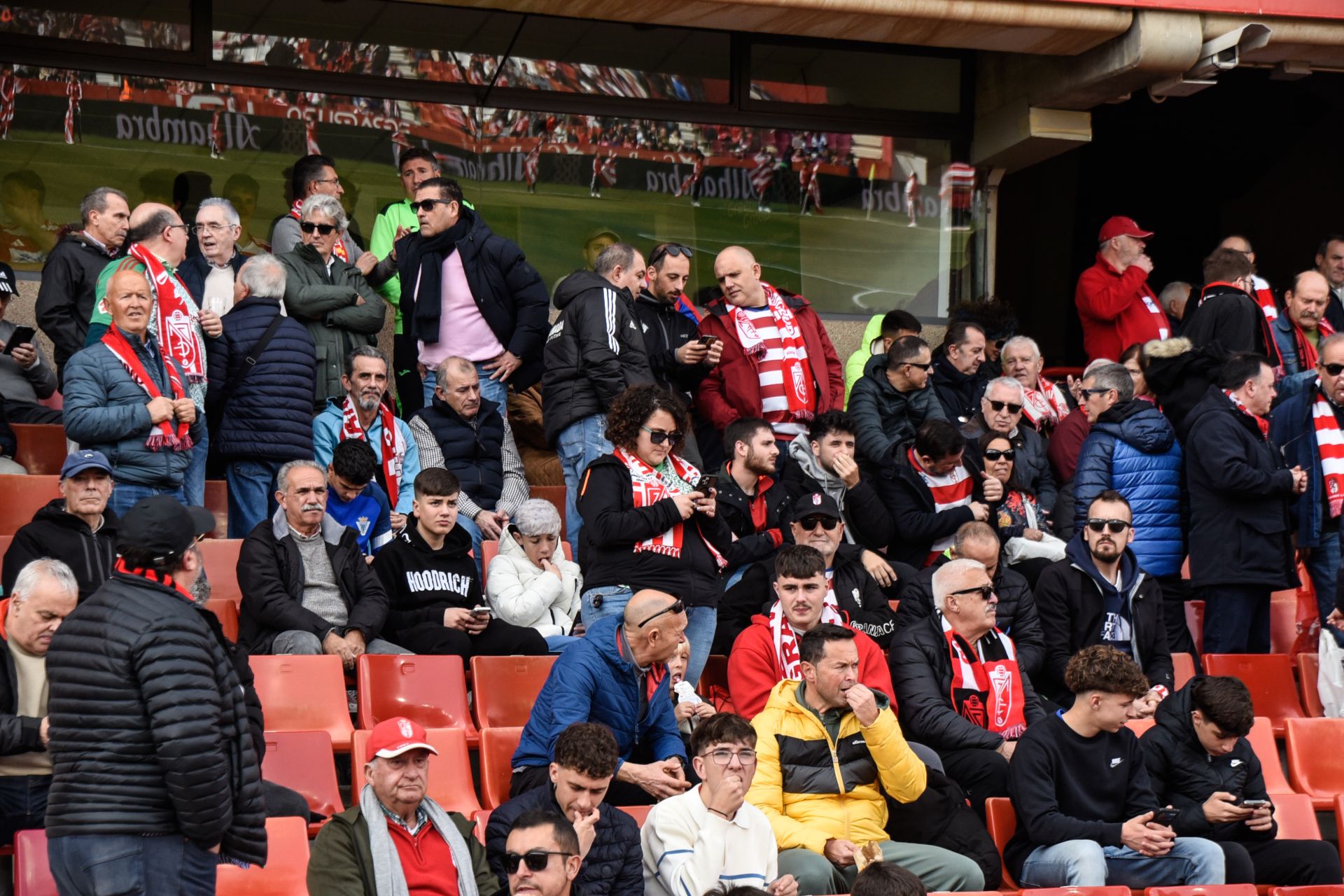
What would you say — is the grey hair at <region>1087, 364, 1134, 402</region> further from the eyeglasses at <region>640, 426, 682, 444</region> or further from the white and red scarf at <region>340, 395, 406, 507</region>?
the white and red scarf at <region>340, 395, 406, 507</region>

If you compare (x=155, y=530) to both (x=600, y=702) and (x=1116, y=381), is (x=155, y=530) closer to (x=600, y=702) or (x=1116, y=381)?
(x=600, y=702)

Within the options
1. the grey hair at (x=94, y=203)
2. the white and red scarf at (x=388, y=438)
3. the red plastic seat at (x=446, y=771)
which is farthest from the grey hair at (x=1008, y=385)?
the grey hair at (x=94, y=203)

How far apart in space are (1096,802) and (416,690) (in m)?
2.63

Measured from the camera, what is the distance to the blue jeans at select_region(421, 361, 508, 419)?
8.74 metres

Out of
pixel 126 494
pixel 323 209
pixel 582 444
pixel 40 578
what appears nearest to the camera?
pixel 40 578

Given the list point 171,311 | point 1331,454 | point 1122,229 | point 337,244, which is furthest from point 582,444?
point 1122,229

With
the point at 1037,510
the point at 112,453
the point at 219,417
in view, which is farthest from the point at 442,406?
the point at 1037,510

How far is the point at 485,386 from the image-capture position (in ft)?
28.7

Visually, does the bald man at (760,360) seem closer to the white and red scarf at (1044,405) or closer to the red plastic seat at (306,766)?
the white and red scarf at (1044,405)

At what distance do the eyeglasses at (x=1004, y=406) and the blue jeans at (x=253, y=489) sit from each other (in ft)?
12.0

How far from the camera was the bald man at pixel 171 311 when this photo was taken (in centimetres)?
723

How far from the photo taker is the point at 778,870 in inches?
225

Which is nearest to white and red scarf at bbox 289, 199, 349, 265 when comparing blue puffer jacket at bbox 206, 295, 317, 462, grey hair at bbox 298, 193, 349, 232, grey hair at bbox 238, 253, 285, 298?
grey hair at bbox 298, 193, 349, 232

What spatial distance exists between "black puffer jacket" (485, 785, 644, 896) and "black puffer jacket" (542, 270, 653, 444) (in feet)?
10.2
